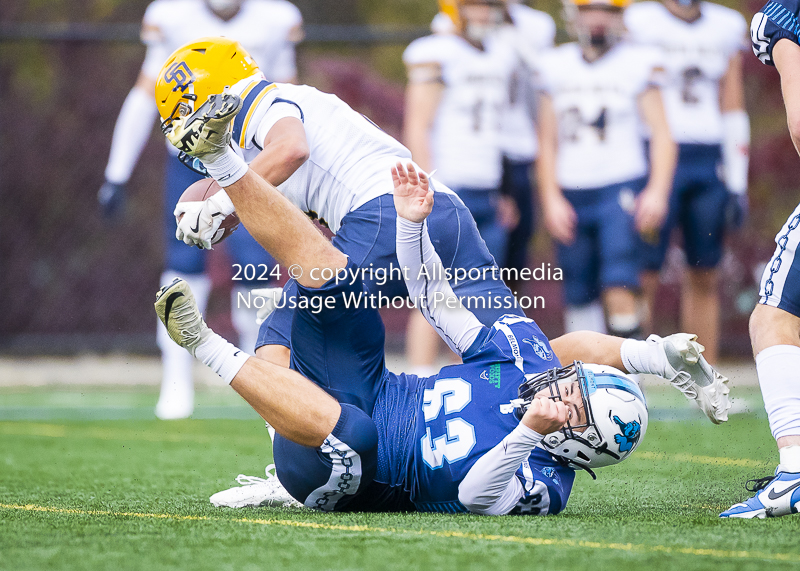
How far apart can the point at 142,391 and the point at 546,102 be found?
11.7ft

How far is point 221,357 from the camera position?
279 cm

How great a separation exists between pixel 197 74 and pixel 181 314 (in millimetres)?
1040

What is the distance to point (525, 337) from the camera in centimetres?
299

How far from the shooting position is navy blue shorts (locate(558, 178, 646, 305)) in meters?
5.34

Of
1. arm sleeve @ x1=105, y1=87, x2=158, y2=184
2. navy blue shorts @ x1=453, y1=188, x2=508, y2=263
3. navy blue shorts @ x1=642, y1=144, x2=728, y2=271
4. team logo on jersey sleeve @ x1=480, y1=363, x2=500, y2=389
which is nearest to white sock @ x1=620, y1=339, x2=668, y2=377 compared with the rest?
team logo on jersey sleeve @ x1=480, y1=363, x2=500, y2=389

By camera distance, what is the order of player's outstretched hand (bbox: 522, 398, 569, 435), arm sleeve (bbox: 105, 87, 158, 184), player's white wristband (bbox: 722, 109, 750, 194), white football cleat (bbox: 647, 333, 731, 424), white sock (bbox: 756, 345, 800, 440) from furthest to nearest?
1. arm sleeve (bbox: 105, 87, 158, 184)
2. player's white wristband (bbox: 722, 109, 750, 194)
3. white football cleat (bbox: 647, 333, 731, 424)
4. white sock (bbox: 756, 345, 800, 440)
5. player's outstretched hand (bbox: 522, 398, 569, 435)

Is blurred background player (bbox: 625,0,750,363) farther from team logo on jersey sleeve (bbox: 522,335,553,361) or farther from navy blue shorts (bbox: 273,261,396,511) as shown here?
navy blue shorts (bbox: 273,261,396,511)

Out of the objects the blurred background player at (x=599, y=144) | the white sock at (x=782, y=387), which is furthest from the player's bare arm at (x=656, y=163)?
the white sock at (x=782, y=387)

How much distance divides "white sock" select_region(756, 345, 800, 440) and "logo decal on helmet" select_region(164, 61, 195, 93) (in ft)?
6.38

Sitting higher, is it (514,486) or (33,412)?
(514,486)

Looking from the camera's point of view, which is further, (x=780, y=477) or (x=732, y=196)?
(x=732, y=196)

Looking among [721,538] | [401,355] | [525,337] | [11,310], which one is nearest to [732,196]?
[401,355]

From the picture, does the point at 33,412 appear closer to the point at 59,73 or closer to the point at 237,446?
the point at 237,446

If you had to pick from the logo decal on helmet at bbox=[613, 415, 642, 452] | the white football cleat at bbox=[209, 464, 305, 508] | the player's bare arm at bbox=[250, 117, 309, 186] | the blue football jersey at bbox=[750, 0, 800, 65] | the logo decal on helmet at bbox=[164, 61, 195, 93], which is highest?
the blue football jersey at bbox=[750, 0, 800, 65]
